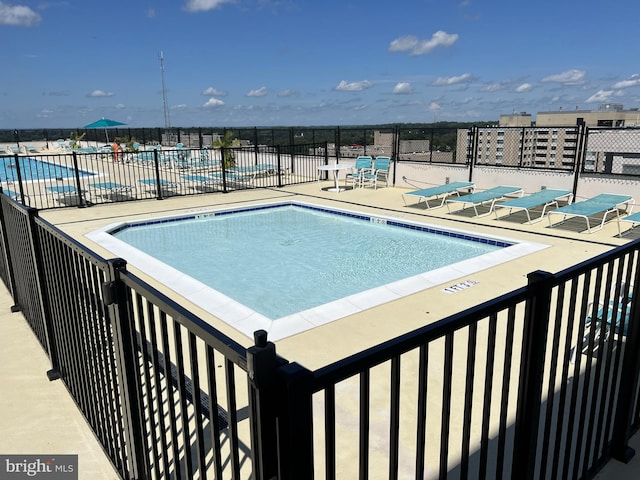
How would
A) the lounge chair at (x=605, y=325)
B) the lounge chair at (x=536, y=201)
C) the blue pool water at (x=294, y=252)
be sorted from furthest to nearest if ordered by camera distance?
the lounge chair at (x=536, y=201) < the blue pool water at (x=294, y=252) < the lounge chair at (x=605, y=325)

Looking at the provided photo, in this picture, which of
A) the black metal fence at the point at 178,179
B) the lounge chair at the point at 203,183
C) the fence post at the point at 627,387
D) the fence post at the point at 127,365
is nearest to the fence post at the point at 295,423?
the fence post at the point at 127,365

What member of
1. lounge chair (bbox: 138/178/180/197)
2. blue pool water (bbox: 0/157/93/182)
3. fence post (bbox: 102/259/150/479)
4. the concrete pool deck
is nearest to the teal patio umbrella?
blue pool water (bbox: 0/157/93/182)

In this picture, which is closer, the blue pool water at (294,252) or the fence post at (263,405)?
the fence post at (263,405)

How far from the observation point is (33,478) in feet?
7.97

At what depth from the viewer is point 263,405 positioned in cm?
99

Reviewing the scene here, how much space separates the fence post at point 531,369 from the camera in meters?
1.58

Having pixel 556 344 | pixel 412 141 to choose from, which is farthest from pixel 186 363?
pixel 412 141

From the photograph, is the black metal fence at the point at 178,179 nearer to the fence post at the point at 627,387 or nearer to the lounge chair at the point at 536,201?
the lounge chair at the point at 536,201

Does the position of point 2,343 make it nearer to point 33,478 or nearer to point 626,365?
point 33,478

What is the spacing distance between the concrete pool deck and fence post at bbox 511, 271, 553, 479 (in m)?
0.96

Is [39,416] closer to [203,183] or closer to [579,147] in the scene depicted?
[579,147]

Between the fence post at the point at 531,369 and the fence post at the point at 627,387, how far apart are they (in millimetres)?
970

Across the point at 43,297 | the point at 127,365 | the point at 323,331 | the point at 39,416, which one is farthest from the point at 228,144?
the point at 127,365

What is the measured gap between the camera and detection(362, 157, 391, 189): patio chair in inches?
569
